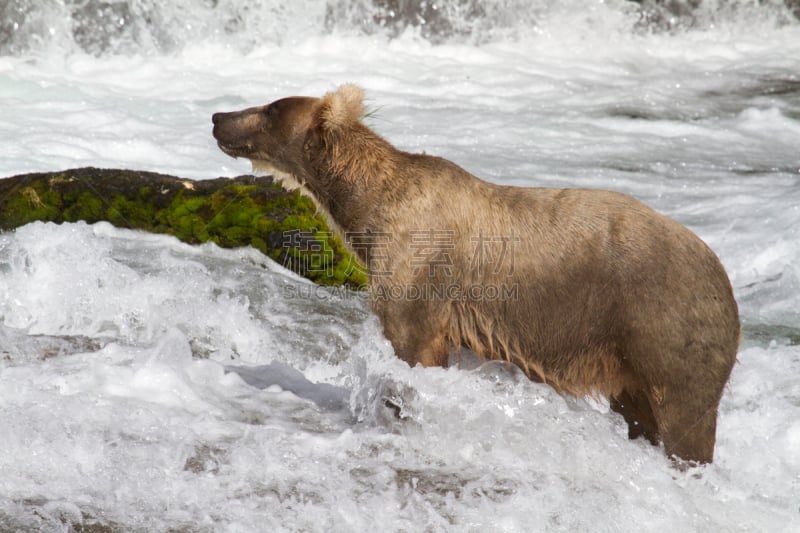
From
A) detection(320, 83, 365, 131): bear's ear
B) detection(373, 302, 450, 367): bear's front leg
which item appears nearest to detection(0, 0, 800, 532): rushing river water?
detection(373, 302, 450, 367): bear's front leg

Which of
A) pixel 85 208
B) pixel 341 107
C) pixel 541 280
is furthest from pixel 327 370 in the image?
pixel 85 208

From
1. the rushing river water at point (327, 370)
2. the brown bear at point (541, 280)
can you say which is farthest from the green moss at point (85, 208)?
the brown bear at point (541, 280)

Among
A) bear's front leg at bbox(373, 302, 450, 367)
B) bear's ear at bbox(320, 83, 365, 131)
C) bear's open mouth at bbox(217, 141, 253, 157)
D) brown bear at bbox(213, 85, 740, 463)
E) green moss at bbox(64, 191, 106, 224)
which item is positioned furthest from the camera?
green moss at bbox(64, 191, 106, 224)

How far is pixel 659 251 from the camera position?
5.06 m

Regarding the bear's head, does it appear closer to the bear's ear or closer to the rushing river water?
the bear's ear

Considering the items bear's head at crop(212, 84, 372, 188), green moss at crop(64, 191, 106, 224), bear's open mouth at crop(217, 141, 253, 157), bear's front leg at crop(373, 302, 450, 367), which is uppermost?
bear's head at crop(212, 84, 372, 188)

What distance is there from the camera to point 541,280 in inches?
209

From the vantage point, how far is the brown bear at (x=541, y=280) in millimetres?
5031

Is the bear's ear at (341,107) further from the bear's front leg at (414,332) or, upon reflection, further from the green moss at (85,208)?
the green moss at (85,208)

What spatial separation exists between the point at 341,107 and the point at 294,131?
383 mm

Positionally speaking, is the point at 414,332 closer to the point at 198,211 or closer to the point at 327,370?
the point at 327,370

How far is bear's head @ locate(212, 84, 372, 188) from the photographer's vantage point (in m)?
5.88

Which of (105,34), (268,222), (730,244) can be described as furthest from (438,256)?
(105,34)

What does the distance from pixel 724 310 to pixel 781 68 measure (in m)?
16.0
